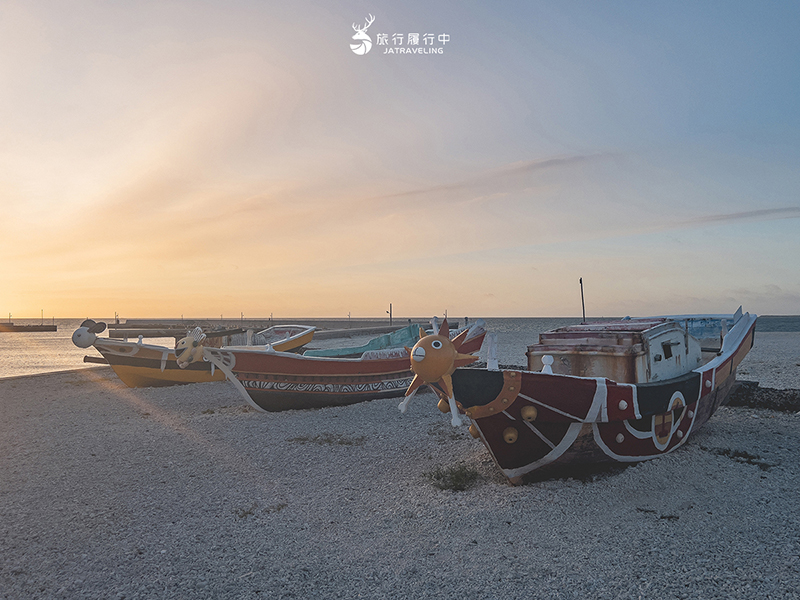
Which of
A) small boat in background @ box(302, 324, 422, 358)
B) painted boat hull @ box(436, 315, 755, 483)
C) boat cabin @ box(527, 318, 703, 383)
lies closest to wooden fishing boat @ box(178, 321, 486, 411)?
small boat in background @ box(302, 324, 422, 358)

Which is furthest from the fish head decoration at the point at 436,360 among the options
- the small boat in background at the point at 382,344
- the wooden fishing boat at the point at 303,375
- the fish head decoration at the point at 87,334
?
the fish head decoration at the point at 87,334

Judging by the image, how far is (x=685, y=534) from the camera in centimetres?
606

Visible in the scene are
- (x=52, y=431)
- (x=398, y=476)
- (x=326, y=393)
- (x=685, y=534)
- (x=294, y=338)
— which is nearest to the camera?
(x=685, y=534)

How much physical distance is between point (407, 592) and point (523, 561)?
1.45 m

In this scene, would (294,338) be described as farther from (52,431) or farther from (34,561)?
(34,561)

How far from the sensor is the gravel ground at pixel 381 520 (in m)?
5.25

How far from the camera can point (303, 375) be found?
47.1ft

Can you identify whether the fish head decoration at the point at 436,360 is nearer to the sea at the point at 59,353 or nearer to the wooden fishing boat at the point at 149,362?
the sea at the point at 59,353

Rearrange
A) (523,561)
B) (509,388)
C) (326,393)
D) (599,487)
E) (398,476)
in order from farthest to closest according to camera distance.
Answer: (326,393), (398,476), (599,487), (509,388), (523,561)

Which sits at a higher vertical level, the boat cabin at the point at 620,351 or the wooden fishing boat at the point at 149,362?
the boat cabin at the point at 620,351

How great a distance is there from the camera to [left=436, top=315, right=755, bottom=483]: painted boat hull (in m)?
6.87

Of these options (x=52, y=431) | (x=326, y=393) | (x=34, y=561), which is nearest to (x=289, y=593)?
(x=34, y=561)

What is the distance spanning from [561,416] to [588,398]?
473 mm

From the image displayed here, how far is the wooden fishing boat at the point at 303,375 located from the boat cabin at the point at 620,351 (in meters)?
4.22
